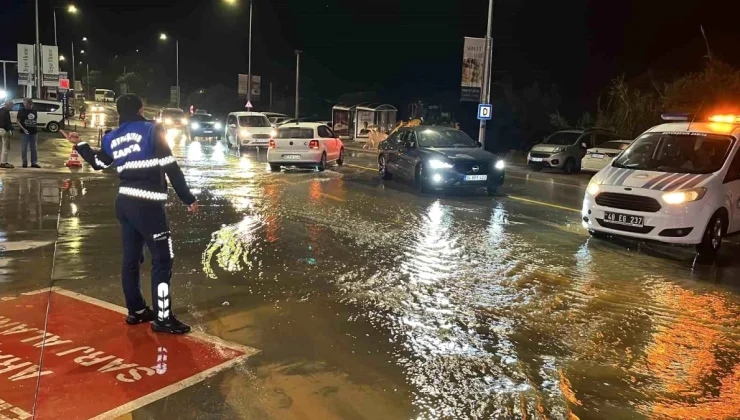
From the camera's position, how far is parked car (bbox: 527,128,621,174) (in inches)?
893

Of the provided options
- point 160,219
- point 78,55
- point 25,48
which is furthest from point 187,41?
point 160,219

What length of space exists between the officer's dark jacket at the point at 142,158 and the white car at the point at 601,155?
18204mm

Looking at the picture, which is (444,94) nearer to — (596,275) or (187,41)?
(596,275)

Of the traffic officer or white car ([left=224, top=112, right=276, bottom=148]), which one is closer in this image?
the traffic officer

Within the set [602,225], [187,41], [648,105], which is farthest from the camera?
[187,41]

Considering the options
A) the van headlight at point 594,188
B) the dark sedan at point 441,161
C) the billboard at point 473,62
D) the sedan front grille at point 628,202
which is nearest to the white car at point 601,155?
the billboard at point 473,62

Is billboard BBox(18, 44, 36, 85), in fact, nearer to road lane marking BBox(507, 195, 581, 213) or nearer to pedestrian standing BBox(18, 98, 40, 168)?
pedestrian standing BBox(18, 98, 40, 168)

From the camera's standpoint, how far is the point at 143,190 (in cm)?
520

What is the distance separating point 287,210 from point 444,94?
38.0 m

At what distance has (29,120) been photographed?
622 inches

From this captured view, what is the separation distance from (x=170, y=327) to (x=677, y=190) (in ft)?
22.3

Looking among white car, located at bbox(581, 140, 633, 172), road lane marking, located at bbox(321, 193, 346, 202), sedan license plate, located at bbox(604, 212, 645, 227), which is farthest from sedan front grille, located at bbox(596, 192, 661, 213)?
white car, located at bbox(581, 140, 633, 172)

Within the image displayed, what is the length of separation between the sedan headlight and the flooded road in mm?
2319

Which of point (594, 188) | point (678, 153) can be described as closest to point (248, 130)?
point (594, 188)
